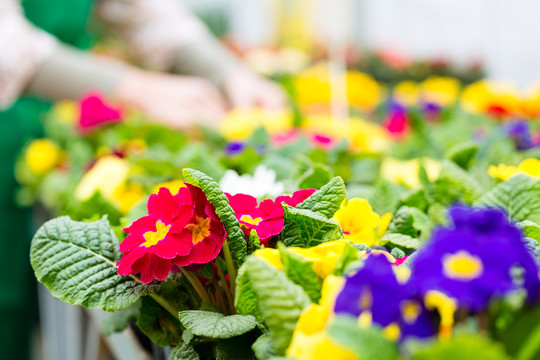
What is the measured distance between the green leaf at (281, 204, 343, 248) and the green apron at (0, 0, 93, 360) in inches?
49.1

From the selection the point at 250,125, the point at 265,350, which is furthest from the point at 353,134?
the point at 265,350

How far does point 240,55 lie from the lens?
2.90 m

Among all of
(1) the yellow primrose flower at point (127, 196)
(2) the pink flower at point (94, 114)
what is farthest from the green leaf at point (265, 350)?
(2) the pink flower at point (94, 114)

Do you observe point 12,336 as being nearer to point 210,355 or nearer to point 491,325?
point 210,355

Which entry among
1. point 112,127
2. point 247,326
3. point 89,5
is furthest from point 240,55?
point 247,326

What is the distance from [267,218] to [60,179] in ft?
2.44

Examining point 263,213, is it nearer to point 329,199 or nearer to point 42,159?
point 329,199

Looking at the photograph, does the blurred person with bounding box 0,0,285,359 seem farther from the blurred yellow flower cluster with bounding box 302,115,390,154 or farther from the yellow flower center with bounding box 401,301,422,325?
the yellow flower center with bounding box 401,301,422,325

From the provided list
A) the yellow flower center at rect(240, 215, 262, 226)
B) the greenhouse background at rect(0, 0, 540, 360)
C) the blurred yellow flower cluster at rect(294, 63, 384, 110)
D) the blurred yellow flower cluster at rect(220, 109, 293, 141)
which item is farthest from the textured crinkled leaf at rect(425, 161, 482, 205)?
the blurred yellow flower cluster at rect(294, 63, 384, 110)

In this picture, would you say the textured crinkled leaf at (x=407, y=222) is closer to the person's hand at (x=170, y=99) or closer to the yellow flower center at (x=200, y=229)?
the yellow flower center at (x=200, y=229)

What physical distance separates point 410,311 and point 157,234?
0.75ft

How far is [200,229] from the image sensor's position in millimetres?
454

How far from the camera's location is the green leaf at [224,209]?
1.44ft

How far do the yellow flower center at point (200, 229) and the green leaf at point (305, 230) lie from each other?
6cm
